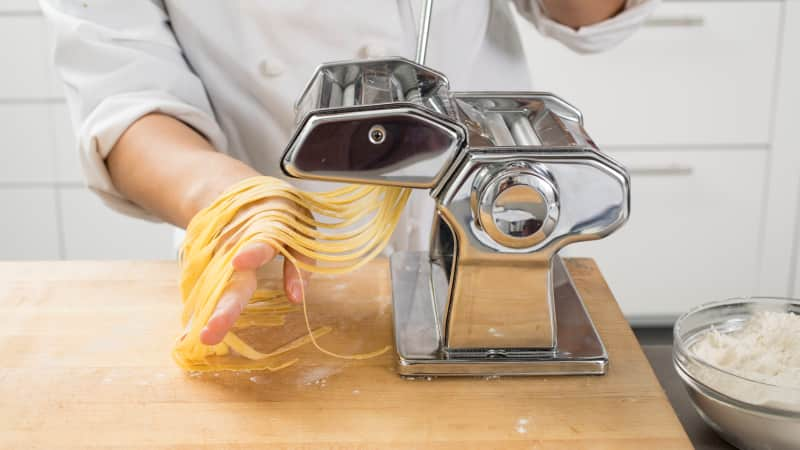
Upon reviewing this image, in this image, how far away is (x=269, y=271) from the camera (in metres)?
0.70

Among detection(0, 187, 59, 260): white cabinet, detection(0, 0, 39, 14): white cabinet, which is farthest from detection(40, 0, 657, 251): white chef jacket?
detection(0, 187, 59, 260): white cabinet

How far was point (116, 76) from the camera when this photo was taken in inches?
29.6

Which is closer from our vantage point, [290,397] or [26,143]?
[290,397]

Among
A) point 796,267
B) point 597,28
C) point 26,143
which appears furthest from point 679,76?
point 26,143

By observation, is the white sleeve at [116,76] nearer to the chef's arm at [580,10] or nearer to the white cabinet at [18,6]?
the chef's arm at [580,10]

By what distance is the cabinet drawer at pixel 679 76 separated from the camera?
1609 mm

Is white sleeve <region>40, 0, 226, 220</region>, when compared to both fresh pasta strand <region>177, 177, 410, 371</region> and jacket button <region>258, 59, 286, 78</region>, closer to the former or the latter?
jacket button <region>258, 59, 286, 78</region>

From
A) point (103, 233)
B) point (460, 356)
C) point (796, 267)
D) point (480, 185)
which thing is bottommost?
point (796, 267)

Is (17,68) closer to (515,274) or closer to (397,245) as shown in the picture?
(397,245)

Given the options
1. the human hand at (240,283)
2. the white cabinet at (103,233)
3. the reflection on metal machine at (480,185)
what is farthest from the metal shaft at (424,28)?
the white cabinet at (103,233)

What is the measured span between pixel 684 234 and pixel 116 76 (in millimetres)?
1263

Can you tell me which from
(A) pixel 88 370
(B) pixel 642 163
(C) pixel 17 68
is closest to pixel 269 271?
(A) pixel 88 370

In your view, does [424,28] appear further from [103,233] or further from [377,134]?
[103,233]

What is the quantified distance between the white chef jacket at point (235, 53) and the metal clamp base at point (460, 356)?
22 cm
